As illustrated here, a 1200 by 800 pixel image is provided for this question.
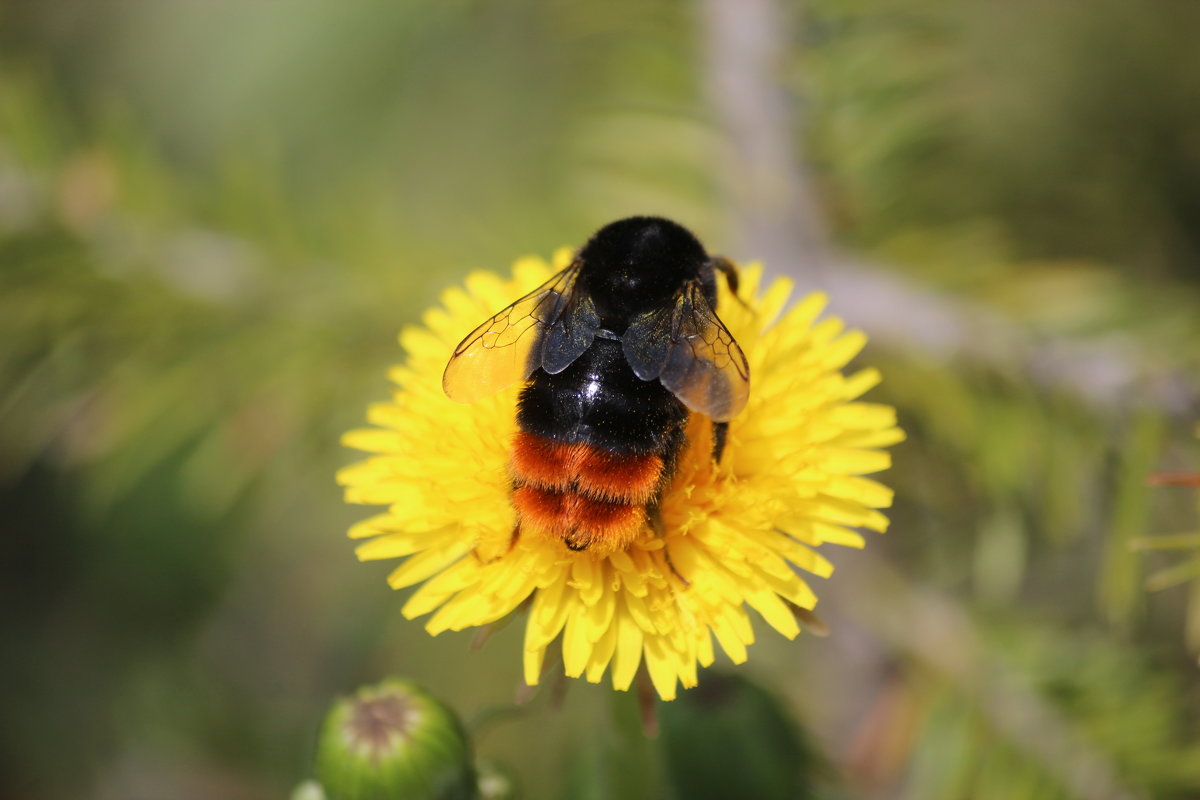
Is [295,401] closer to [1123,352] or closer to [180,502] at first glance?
[180,502]

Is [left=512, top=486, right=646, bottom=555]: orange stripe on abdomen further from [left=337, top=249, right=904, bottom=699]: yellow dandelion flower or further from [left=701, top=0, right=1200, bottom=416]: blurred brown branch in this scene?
[left=701, top=0, right=1200, bottom=416]: blurred brown branch

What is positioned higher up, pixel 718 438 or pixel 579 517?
pixel 718 438

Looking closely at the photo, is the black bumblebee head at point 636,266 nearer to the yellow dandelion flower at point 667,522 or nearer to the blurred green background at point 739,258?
the yellow dandelion flower at point 667,522

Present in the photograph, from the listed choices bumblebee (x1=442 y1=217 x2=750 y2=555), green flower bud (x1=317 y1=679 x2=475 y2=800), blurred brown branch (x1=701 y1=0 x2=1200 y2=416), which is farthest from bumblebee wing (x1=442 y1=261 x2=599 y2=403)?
blurred brown branch (x1=701 y1=0 x2=1200 y2=416)

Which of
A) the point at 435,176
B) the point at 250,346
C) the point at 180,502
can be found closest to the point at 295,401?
the point at 250,346

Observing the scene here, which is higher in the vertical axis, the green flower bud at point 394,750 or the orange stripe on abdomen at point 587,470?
the orange stripe on abdomen at point 587,470

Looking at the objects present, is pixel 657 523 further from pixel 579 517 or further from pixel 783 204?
pixel 783 204

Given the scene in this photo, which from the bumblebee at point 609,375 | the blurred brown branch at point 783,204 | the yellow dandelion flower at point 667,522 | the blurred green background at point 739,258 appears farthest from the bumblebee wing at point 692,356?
the blurred brown branch at point 783,204

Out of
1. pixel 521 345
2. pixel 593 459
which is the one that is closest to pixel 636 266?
pixel 521 345
